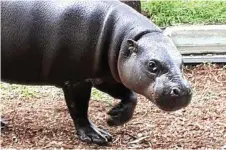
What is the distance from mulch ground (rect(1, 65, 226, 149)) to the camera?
11.2 ft

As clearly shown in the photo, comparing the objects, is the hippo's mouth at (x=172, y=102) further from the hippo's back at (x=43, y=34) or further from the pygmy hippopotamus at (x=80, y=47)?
the hippo's back at (x=43, y=34)

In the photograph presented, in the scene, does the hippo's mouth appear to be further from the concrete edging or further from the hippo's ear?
the concrete edging

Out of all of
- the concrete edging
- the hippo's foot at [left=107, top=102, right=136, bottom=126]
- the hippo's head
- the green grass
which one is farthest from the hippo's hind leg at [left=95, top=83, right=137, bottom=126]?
the green grass

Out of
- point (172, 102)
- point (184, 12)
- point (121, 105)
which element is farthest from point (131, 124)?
point (184, 12)

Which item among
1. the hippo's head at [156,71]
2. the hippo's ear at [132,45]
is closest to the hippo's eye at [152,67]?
the hippo's head at [156,71]

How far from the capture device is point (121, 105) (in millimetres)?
3408

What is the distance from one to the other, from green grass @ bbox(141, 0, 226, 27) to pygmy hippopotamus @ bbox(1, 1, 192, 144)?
2913 millimetres

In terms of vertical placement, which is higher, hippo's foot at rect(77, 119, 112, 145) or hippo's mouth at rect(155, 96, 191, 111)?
hippo's mouth at rect(155, 96, 191, 111)

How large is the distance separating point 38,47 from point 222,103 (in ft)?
5.07

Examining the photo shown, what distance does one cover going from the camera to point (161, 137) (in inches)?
138

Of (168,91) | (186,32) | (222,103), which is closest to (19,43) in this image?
(168,91)

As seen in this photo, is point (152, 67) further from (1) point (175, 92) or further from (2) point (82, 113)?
(2) point (82, 113)

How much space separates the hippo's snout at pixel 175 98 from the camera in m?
2.85

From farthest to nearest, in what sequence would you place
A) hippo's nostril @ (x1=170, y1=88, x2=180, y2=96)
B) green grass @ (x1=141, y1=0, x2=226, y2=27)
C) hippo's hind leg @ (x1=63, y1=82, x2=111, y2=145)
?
green grass @ (x1=141, y1=0, x2=226, y2=27) → hippo's hind leg @ (x1=63, y1=82, x2=111, y2=145) → hippo's nostril @ (x1=170, y1=88, x2=180, y2=96)
